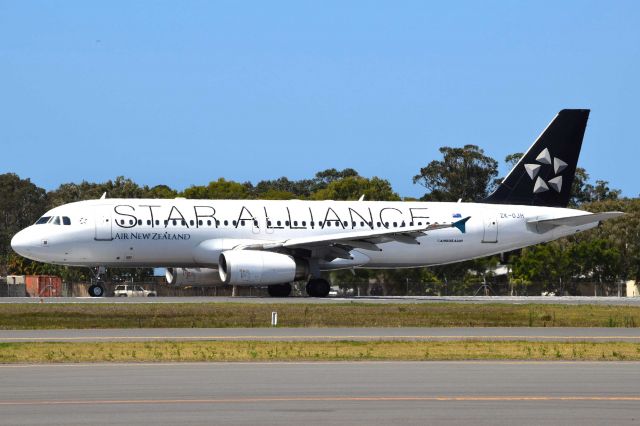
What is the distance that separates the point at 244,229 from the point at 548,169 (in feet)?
51.4

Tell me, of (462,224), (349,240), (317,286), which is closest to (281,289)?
(317,286)

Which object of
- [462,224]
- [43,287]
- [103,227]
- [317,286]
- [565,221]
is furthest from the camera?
[43,287]

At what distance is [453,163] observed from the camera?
470ft

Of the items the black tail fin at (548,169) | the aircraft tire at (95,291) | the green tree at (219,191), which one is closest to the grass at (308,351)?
the aircraft tire at (95,291)

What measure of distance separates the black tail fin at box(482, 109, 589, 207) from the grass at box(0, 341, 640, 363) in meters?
31.4

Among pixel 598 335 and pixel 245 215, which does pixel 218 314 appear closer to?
pixel 598 335

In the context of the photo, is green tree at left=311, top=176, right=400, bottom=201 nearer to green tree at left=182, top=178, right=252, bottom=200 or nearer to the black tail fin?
green tree at left=182, top=178, right=252, bottom=200

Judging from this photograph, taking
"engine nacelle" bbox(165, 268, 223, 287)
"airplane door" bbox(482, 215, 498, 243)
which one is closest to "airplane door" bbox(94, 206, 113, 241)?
"engine nacelle" bbox(165, 268, 223, 287)

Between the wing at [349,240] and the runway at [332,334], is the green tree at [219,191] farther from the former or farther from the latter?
the runway at [332,334]

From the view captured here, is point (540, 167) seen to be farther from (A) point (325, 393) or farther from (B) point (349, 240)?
(A) point (325, 393)

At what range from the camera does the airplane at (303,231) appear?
158ft

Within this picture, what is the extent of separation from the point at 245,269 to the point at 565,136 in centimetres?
1863

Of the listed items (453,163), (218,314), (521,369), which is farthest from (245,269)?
(453,163)

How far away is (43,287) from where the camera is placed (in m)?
60.3
